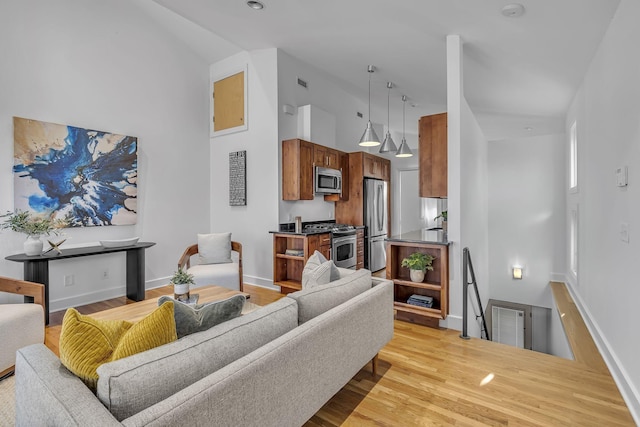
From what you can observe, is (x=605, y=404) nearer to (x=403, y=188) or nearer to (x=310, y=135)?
(x=310, y=135)

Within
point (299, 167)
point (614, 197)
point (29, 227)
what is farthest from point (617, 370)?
point (29, 227)

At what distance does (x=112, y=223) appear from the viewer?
14.2 ft

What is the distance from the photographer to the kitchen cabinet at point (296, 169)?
4.72 meters

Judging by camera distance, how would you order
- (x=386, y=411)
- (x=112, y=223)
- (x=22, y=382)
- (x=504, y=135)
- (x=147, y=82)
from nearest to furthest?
(x=22, y=382), (x=386, y=411), (x=112, y=223), (x=147, y=82), (x=504, y=135)

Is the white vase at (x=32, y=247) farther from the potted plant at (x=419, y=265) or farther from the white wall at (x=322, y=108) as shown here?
the potted plant at (x=419, y=265)

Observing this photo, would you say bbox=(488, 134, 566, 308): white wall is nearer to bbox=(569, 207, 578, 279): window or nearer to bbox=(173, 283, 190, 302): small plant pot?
bbox=(569, 207, 578, 279): window

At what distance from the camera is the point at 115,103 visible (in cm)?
436

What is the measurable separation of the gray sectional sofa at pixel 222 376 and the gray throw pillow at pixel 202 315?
0.07 m

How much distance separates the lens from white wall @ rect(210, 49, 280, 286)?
15.8 feet

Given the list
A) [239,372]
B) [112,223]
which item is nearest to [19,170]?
[112,223]

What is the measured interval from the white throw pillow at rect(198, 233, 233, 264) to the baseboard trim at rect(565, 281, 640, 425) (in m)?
4.00

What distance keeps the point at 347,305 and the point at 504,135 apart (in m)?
7.81

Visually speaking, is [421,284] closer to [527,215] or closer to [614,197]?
[614,197]

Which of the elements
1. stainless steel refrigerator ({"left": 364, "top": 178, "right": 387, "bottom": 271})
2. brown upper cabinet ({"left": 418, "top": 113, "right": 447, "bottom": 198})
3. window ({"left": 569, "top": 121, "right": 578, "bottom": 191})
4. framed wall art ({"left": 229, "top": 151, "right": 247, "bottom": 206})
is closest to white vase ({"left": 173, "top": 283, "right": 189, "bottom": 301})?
framed wall art ({"left": 229, "top": 151, "right": 247, "bottom": 206})
